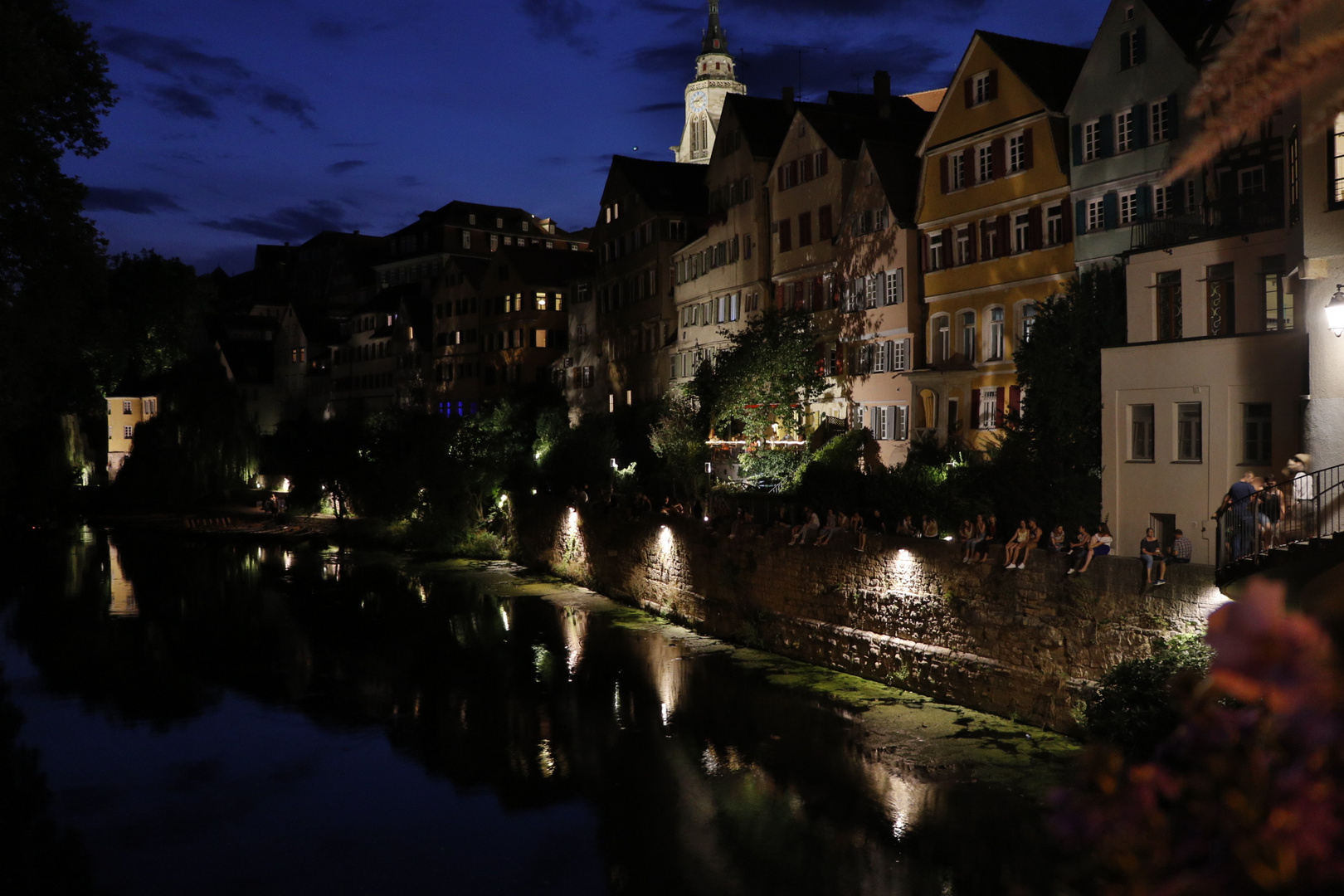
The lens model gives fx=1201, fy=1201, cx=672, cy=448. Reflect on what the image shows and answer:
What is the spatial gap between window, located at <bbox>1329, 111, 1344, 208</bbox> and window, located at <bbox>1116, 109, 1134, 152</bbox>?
41.6 ft

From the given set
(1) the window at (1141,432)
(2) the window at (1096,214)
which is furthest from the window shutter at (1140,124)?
(1) the window at (1141,432)

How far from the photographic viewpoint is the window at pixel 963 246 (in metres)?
35.4

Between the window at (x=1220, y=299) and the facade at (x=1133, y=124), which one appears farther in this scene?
the facade at (x=1133, y=124)

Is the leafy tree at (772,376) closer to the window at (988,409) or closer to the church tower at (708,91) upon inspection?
the window at (988,409)

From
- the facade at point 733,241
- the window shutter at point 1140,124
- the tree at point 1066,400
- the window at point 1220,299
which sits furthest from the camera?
the facade at point 733,241

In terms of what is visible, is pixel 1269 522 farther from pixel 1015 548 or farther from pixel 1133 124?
pixel 1133 124

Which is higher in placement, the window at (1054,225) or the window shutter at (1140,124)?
the window shutter at (1140,124)

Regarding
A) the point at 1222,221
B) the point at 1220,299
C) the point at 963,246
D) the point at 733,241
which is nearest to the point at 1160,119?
the point at 1222,221

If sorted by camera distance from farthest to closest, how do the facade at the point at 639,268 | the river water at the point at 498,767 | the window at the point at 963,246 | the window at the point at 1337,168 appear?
the facade at the point at 639,268, the window at the point at 963,246, the window at the point at 1337,168, the river water at the point at 498,767

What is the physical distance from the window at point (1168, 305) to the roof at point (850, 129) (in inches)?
662

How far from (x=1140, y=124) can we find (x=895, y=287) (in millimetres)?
10862

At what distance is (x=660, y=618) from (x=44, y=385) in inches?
659

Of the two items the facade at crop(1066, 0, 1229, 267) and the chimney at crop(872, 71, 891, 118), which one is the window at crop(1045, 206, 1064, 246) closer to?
the facade at crop(1066, 0, 1229, 267)

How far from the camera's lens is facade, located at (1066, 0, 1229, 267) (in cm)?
2730
